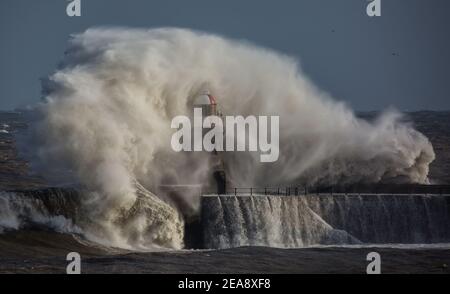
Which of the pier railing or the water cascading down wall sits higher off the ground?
the pier railing

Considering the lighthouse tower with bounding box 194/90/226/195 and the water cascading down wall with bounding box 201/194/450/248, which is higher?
the lighthouse tower with bounding box 194/90/226/195

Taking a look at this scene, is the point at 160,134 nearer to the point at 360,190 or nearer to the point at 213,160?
the point at 213,160

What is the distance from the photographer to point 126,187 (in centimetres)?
3869

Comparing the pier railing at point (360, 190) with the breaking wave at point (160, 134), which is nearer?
the breaking wave at point (160, 134)

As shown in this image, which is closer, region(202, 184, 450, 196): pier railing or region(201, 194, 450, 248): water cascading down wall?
region(201, 194, 450, 248): water cascading down wall

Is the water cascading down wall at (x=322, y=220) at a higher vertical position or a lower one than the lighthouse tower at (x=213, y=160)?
lower

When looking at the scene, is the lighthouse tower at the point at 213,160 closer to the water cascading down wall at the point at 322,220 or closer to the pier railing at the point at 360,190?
the pier railing at the point at 360,190

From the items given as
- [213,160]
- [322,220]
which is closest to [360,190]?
[322,220]

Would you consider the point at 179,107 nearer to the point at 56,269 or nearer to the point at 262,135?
the point at 262,135

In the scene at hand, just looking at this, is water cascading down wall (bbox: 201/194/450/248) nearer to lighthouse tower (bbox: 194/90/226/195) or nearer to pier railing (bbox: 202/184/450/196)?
pier railing (bbox: 202/184/450/196)

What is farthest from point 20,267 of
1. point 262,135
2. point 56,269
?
point 262,135

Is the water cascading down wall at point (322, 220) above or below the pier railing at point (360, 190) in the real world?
below

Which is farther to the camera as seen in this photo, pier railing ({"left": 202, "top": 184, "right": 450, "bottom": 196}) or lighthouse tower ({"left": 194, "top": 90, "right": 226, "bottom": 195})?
pier railing ({"left": 202, "top": 184, "right": 450, "bottom": 196})

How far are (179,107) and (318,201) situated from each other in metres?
7.23
